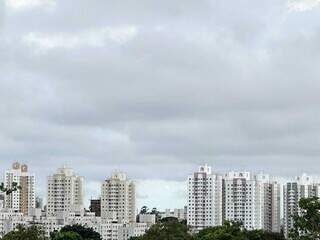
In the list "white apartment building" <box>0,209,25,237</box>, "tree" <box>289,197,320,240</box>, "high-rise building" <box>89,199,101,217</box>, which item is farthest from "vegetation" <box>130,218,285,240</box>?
"high-rise building" <box>89,199,101,217</box>

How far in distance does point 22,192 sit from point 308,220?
113m

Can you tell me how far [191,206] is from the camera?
5103 inches

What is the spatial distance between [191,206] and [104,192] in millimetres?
31141

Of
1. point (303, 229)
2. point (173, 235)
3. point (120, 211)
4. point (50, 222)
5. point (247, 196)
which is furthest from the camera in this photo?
point (120, 211)

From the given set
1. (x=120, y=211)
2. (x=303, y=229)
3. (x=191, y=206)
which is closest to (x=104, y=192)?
(x=120, y=211)

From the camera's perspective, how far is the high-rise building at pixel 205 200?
12612 cm

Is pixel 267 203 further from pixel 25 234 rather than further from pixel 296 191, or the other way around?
pixel 25 234

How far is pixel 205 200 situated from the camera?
A: 414 feet

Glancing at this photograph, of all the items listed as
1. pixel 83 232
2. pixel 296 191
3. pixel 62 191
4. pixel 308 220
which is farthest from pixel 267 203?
pixel 308 220

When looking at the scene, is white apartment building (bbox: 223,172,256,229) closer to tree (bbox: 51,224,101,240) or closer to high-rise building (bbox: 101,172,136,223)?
tree (bbox: 51,224,101,240)

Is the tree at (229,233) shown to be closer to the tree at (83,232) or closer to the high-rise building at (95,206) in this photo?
the tree at (83,232)

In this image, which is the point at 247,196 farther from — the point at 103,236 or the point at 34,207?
the point at 34,207

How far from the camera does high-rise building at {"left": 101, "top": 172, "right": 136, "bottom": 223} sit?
155250mm

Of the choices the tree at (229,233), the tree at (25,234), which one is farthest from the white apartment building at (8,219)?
the tree at (25,234)
